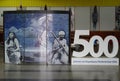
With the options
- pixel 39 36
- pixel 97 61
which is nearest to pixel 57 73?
pixel 97 61

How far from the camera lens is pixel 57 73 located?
9703 millimetres

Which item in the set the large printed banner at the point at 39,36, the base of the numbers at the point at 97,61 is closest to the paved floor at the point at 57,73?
the base of the numbers at the point at 97,61

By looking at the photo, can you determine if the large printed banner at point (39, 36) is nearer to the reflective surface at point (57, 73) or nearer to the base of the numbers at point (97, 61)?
the base of the numbers at point (97, 61)

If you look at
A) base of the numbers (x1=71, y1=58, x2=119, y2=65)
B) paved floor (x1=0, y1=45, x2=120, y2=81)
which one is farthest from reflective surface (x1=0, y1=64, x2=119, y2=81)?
base of the numbers (x1=71, y1=58, x2=119, y2=65)

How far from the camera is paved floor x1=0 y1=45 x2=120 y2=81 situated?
Result: 8.84 meters

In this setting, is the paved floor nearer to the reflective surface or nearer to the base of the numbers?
the reflective surface

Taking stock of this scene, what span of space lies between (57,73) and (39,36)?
2261 mm

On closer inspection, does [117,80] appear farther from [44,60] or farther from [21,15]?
[21,15]

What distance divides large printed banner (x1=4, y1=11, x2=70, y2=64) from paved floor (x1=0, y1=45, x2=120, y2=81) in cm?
44

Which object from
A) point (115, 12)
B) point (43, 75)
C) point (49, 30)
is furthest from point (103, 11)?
point (43, 75)

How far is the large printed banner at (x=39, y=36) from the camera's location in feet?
37.7

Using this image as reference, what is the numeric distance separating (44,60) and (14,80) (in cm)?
316

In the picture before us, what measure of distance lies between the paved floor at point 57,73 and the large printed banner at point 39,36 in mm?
438

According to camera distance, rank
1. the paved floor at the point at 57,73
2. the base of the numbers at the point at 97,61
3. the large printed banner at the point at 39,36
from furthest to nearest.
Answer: the large printed banner at the point at 39,36 < the base of the numbers at the point at 97,61 < the paved floor at the point at 57,73
